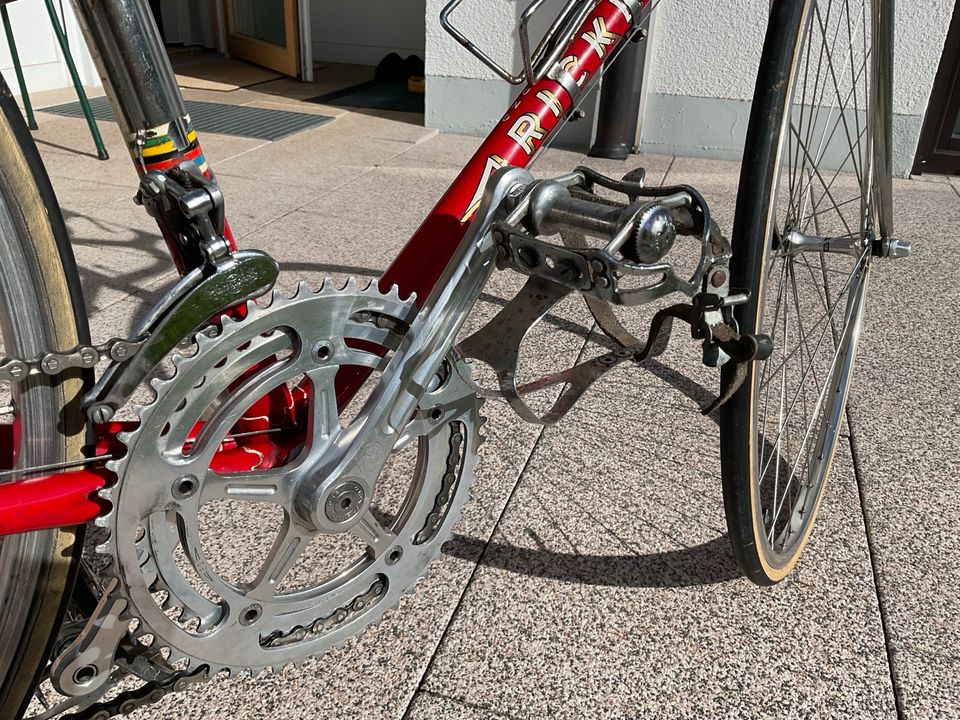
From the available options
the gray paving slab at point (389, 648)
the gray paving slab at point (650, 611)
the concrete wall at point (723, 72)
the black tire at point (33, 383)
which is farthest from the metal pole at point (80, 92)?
the black tire at point (33, 383)

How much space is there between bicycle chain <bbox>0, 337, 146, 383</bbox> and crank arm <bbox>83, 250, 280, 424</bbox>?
13 millimetres

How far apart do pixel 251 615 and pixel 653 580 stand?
85cm

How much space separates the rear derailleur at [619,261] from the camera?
3.57 feet

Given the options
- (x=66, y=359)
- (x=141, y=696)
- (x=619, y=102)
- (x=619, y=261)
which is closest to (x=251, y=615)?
(x=141, y=696)

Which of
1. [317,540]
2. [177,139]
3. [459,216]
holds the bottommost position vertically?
[317,540]

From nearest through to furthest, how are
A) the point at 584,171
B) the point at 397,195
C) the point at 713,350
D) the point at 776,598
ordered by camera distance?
the point at 713,350
the point at 584,171
the point at 776,598
the point at 397,195

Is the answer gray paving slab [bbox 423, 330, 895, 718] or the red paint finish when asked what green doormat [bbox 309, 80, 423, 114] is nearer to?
gray paving slab [bbox 423, 330, 895, 718]

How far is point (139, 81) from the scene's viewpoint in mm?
1083

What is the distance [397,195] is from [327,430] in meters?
3.02

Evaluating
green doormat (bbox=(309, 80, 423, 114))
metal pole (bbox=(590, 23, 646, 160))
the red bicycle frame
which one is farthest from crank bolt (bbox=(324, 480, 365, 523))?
green doormat (bbox=(309, 80, 423, 114))

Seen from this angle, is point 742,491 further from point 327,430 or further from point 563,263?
point 327,430

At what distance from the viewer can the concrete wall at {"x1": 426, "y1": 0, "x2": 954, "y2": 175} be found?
15.1 ft

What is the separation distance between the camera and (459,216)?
136 cm

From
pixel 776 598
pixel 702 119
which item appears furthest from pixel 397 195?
pixel 776 598
